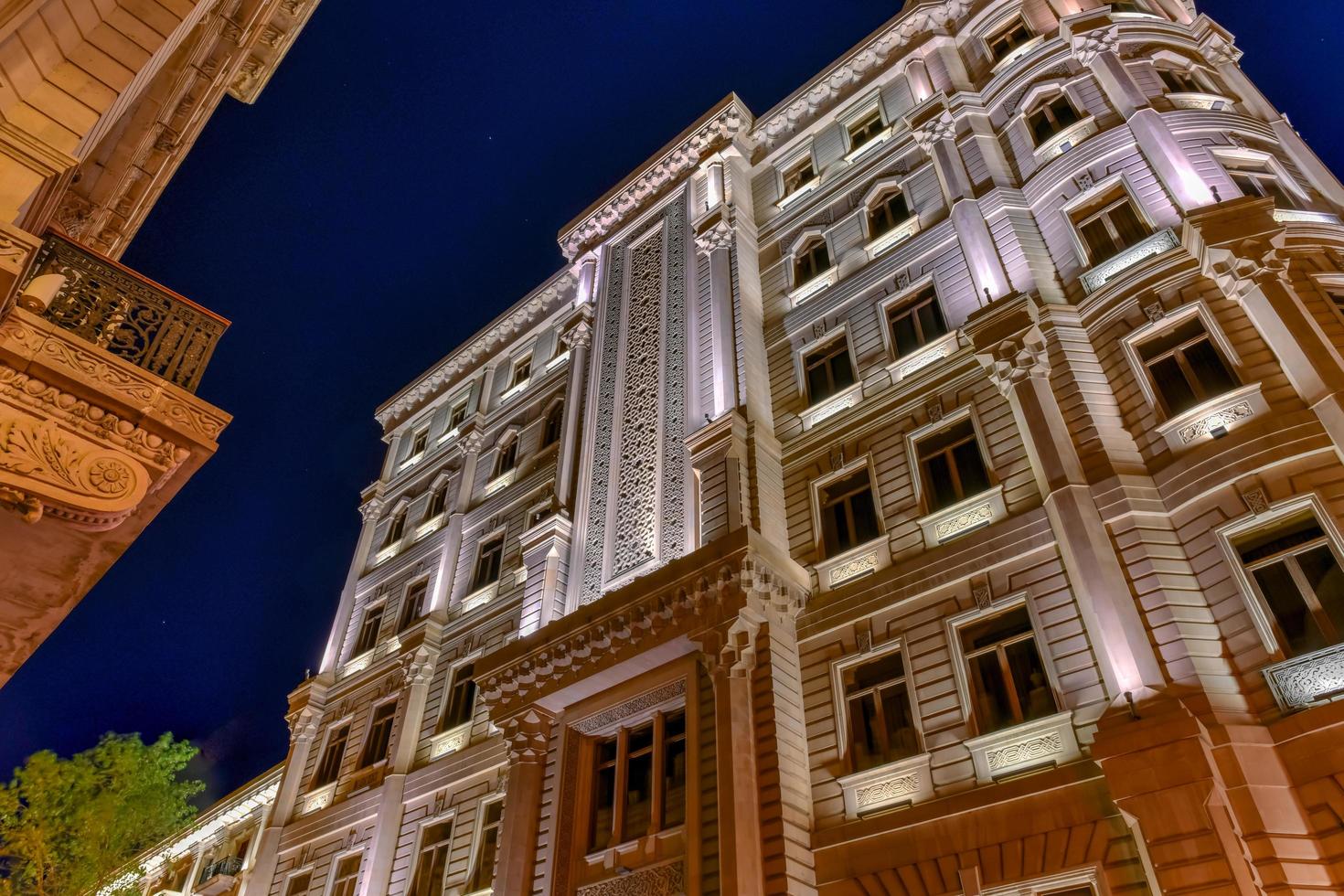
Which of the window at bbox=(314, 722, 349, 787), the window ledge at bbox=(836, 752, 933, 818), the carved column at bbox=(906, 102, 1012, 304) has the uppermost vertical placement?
the carved column at bbox=(906, 102, 1012, 304)

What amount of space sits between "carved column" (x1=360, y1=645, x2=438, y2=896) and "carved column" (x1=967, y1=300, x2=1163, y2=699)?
15481mm

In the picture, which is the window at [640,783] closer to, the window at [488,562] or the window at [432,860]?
the window at [432,860]

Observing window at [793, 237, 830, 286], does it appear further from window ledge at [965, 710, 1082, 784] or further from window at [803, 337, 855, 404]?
window ledge at [965, 710, 1082, 784]

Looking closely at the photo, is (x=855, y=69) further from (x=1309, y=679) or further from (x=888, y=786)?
(x=1309, y=679)

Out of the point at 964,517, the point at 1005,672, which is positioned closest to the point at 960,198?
the point at 964,517

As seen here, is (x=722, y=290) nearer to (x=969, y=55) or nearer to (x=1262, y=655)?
(x=969, y=55)

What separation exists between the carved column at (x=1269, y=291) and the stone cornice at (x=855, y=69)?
12.3 metres

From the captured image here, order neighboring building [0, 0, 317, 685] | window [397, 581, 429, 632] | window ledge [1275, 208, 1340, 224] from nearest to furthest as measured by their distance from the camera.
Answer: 1. neighboring building [0, 0, 317, 685]
2. window ledge [1275, 208, 1340, 224]
3. window [397, 581, 429, 632]

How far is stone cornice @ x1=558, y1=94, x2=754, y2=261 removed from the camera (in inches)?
1006

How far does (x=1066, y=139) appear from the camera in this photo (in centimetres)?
1770

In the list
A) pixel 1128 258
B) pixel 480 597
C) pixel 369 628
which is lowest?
pixel 480 597

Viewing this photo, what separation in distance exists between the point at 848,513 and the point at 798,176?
12065 millimetres

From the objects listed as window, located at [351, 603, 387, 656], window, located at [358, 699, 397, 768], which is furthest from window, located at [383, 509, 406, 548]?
window, located at [358, 699, 397, 768]

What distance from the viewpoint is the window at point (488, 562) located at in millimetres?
23281
